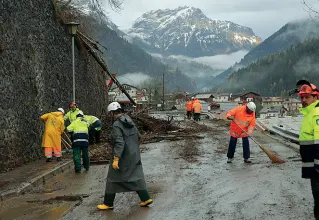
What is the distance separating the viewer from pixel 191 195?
7906 millimetres

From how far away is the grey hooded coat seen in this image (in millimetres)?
7086

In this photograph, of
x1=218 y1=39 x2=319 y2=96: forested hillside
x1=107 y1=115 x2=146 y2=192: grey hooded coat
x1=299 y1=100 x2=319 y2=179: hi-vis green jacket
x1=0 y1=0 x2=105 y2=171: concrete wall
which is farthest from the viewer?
x1=218 y1=39 x2=319 y2=96: forested hillside

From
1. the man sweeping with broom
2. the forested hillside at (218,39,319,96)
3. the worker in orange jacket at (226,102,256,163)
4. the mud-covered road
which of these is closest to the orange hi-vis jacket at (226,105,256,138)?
the worker in orange jacket at (226,102,256,163)

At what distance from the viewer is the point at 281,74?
16775cm

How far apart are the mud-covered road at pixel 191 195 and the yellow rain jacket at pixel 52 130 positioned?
4.31 feet

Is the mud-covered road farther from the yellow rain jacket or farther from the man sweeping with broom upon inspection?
the yellow rain jacket

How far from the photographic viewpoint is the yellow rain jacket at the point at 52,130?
12328 millimetres

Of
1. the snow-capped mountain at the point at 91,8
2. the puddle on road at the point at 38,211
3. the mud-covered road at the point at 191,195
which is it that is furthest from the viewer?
the snow-capped mountain at the point at 91,8

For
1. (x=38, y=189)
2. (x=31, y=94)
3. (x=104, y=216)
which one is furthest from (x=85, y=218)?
(x=31, y=94)

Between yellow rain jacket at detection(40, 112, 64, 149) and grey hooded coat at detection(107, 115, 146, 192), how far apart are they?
566 centimetres

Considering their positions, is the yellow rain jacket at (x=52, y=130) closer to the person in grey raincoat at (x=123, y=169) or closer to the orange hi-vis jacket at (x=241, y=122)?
the orange hi-vis jacket at (x=241, y=122)

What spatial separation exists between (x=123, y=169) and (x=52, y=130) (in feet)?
19.2

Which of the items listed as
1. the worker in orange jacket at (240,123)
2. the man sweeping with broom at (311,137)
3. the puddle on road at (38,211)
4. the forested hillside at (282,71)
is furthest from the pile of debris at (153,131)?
the forested hillside at (282,71)

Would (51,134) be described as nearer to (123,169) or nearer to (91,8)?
(123,169)
